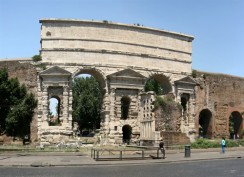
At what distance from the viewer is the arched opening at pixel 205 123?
43.6 meters

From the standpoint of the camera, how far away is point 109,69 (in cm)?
3744

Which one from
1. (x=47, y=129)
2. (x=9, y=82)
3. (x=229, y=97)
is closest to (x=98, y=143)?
(x=47, y=129)

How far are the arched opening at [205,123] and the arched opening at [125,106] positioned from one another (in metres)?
10.1

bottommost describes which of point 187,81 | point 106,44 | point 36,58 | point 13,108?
point 13,108

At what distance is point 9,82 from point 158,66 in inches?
680

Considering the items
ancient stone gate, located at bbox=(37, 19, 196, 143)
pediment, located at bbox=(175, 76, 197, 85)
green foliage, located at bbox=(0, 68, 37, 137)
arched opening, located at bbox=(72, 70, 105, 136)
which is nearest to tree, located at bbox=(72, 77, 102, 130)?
arched opening, located at bbox=(72, 70, 105, 136)

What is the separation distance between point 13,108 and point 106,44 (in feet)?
43.0

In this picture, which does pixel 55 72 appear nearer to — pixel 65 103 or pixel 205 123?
pixel 65 103

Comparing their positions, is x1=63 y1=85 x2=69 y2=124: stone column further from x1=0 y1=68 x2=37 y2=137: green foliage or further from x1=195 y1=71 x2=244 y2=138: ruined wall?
x1=195 y1=71 x2=244 y2=138: ruined wall

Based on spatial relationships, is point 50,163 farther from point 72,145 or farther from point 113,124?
point 113,124

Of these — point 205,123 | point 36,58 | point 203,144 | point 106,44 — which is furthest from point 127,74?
point 205,123

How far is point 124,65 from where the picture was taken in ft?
125

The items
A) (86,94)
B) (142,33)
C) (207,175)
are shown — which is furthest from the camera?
(86,94)

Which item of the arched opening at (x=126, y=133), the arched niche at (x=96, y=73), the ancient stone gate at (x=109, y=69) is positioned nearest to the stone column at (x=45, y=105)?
the ancient stone gate at (x=109, y=69)
